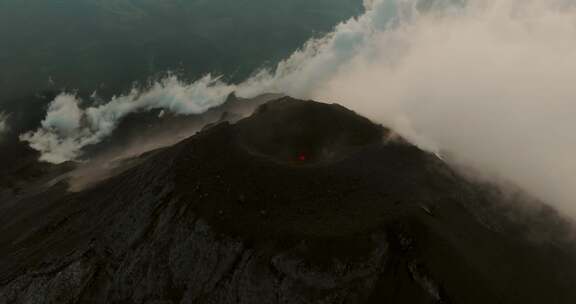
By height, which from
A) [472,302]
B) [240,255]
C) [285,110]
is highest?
[285,110]

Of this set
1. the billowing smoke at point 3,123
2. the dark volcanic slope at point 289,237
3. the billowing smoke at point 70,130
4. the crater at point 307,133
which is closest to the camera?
the dark volcanic slope at point 289,237

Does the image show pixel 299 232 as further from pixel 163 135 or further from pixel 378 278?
pixel 163 135

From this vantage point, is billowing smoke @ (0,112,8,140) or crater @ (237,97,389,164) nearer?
crater @ (237,97,389,164)

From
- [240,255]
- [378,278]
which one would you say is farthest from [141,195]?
[378,278]

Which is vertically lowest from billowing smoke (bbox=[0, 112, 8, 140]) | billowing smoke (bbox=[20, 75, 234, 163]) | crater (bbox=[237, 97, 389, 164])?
crater (bbox=[237, 97, 389, 164])

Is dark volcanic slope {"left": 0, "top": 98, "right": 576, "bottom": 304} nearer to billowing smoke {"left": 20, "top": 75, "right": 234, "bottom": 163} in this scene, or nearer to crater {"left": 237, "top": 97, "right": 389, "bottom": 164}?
crater {"left": 237, "top": 97, "right": 389, "bottom": 164}

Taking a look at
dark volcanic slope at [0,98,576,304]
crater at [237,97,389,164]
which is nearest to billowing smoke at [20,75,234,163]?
dark volcanic slope at [0,98,576,304]

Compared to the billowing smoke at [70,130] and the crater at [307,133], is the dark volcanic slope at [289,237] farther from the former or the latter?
the billowing smoke at [70,130]

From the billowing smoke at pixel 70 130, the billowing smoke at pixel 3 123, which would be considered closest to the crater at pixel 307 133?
the billowing smoke at pixel 70 130
